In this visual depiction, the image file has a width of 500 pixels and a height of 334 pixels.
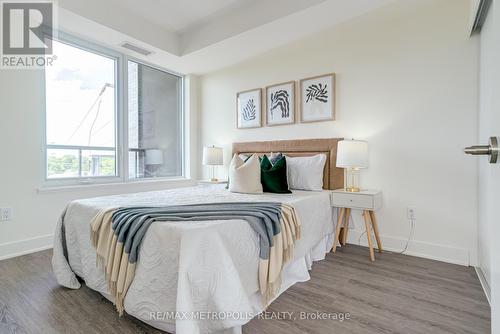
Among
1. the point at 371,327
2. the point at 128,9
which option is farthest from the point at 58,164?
the point at 371,327

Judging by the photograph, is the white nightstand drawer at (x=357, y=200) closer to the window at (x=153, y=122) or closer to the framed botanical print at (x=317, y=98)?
the framed botanical print at (x=317, y=98)

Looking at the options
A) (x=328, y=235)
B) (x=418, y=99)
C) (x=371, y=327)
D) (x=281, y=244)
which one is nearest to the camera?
(x=371, y=327)

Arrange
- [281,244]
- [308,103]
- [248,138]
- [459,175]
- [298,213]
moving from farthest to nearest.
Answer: [248,138] < [308,103] < [459,175] < [298,213] < [281,244]

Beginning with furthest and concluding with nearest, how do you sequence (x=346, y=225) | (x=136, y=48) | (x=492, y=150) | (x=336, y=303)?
(x=136, y=48) → (x=346, y=225) → (x=336, y=303) → (x=492, y=150)

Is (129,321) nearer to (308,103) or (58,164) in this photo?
(58,164)

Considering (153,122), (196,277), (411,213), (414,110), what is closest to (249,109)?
(153,122)

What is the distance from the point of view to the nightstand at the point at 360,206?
8.22ft

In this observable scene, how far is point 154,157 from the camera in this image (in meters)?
4.23

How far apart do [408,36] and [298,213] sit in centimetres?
224

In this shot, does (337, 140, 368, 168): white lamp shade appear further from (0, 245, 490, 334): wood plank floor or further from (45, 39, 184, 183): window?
(45, 39, 184, 183): window

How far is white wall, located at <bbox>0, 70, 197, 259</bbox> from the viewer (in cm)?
264

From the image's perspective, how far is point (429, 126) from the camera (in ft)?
8.39

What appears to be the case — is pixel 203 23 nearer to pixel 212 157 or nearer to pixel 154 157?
pixel 212 157

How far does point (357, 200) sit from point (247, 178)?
3.81 ft
